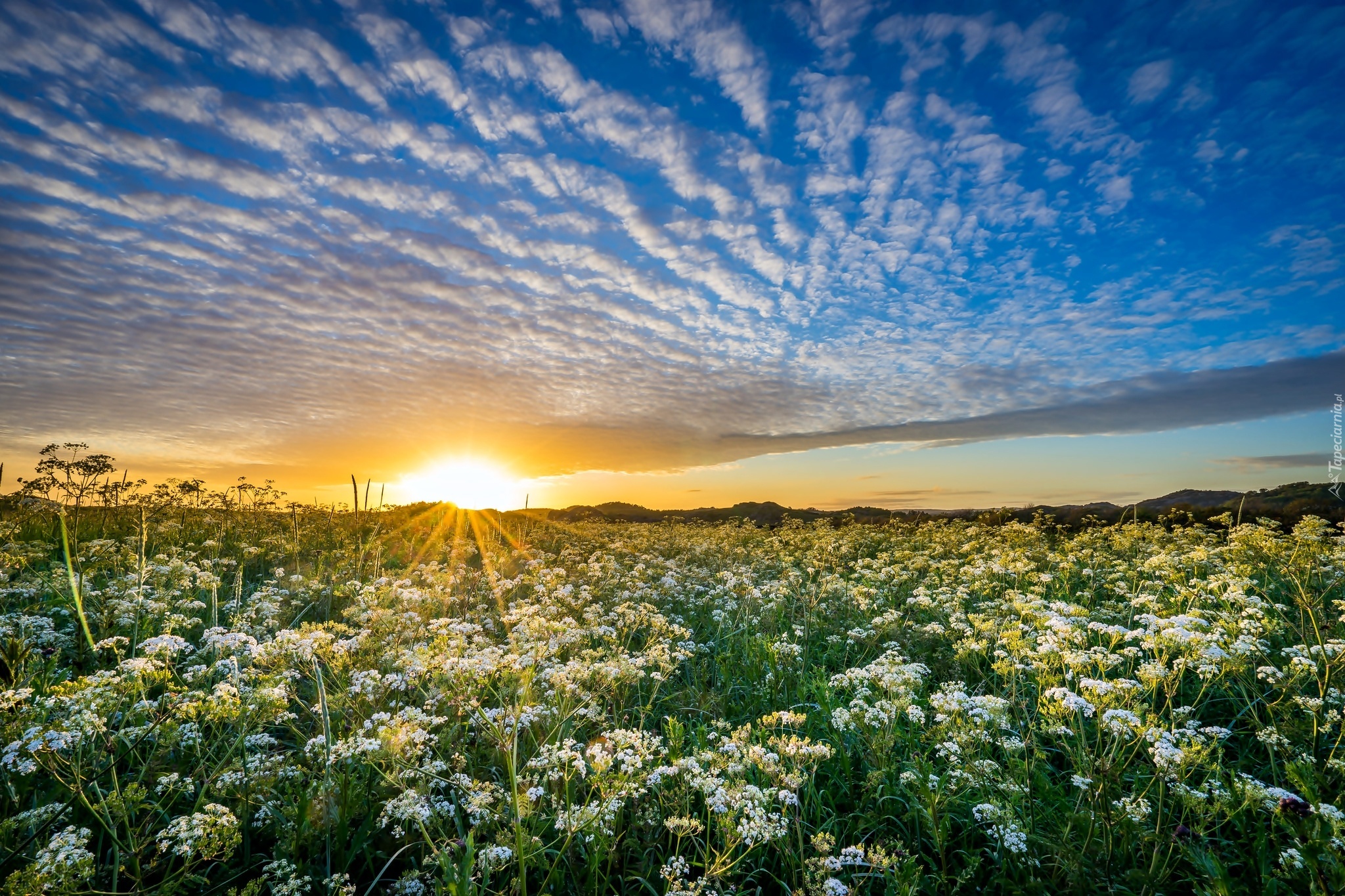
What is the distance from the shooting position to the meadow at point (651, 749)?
11.5 feet

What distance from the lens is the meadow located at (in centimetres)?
350

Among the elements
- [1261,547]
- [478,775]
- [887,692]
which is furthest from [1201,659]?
[478,775]

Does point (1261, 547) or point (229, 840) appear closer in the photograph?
point (229, 840)

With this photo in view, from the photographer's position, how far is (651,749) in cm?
438

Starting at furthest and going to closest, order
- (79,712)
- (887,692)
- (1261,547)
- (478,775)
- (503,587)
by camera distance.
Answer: (503,587) → (1261,547) → (887,692) → (478,775) → (79,712)

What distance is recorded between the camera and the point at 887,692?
17.2ft

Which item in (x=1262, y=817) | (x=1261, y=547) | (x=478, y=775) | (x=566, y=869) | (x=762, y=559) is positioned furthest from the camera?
(x=762, y=559)

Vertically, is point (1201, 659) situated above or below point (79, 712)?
below

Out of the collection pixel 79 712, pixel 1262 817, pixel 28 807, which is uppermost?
pixel 79 712

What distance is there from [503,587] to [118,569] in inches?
233

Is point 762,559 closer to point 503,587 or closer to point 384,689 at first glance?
point 503,587

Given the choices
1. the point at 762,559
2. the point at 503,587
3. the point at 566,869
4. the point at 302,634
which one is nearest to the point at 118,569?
the point at 503,587

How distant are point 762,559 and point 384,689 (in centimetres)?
1041

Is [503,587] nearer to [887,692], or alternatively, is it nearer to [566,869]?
[566,869]
